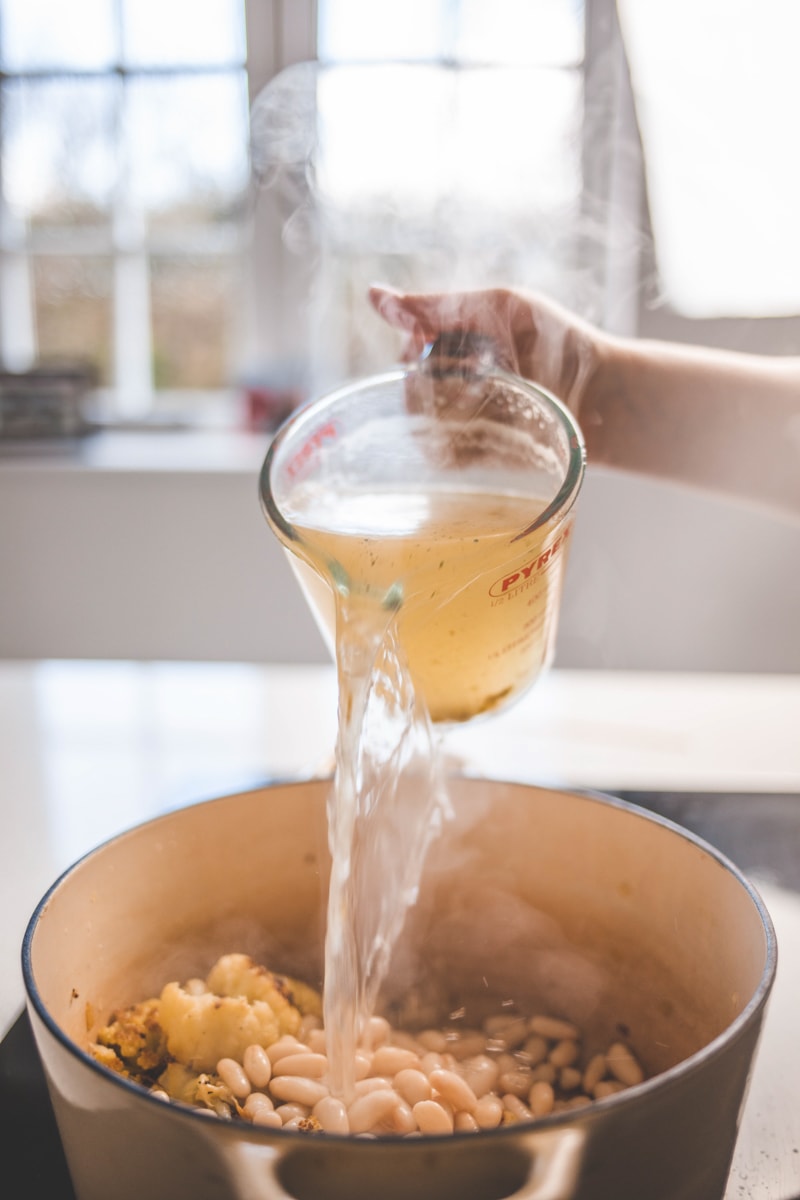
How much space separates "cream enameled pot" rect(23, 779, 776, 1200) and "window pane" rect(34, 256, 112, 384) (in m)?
2.17

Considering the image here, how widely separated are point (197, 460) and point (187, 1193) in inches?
76.3

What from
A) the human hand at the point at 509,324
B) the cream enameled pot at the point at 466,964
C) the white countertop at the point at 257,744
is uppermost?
the human hand at the point at 509,324

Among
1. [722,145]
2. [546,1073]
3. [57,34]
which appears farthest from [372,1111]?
[57,34]

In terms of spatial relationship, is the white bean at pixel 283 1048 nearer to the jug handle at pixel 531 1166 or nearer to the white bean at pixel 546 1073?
the white bean at pixel 546 1073

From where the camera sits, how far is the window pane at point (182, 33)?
2281 mm

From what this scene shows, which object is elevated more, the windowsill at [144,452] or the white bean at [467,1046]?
the white bean at [467,1046]

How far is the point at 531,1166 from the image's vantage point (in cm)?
32

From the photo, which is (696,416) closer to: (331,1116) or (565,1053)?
(565,1053)

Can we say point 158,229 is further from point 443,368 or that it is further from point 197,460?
point 443,368

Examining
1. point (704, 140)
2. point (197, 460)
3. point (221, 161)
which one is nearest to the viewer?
point (704, 140)

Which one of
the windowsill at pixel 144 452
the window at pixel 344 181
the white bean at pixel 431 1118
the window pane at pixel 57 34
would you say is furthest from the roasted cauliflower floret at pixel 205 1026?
the window pane at pixel 57 34

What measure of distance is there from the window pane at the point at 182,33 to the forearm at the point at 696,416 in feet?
5.73

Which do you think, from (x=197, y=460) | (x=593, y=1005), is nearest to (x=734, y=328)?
(x=197, y=460)

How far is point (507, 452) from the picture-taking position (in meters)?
0.68
